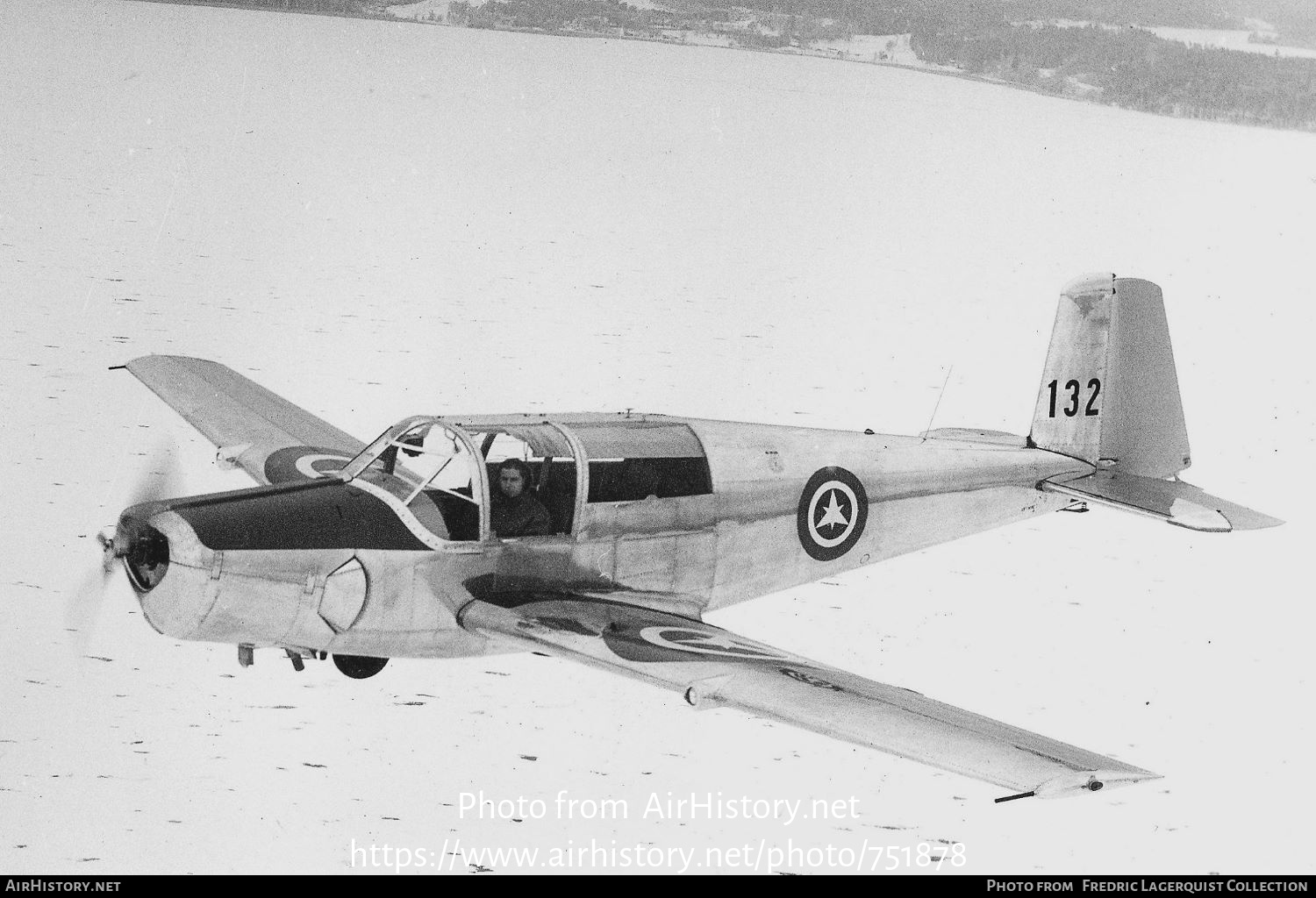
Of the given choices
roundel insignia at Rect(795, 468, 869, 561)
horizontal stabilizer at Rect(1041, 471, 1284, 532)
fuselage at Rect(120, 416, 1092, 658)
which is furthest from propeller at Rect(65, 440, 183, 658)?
horizontal stabilizer at Rect(1041, 471, 1284, 532)

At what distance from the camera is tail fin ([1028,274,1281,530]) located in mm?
10492

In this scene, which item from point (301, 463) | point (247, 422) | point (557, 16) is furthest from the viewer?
point (557, 16)

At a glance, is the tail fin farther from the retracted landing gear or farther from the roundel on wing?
the retracted landing gear

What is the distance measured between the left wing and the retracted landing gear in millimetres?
851

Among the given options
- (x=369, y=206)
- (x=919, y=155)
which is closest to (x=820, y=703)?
(x=369, y=206)

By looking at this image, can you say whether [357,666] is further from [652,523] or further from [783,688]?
[783,688]

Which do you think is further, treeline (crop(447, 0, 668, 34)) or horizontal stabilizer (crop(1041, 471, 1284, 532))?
treeline (crop(447, 0, 668, 34))

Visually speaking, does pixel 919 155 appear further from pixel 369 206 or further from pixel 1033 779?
pixel 1033 779

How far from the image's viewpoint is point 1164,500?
996 centimetres

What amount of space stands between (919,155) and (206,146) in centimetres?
1081

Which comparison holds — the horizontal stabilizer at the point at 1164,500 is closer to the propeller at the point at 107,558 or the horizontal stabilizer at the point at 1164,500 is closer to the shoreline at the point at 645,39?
the propeller at the point at 107,558

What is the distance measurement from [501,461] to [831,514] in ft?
7.57

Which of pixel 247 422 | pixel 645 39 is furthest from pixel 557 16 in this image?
pixel 247 422

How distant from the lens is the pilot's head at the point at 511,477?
805cm
